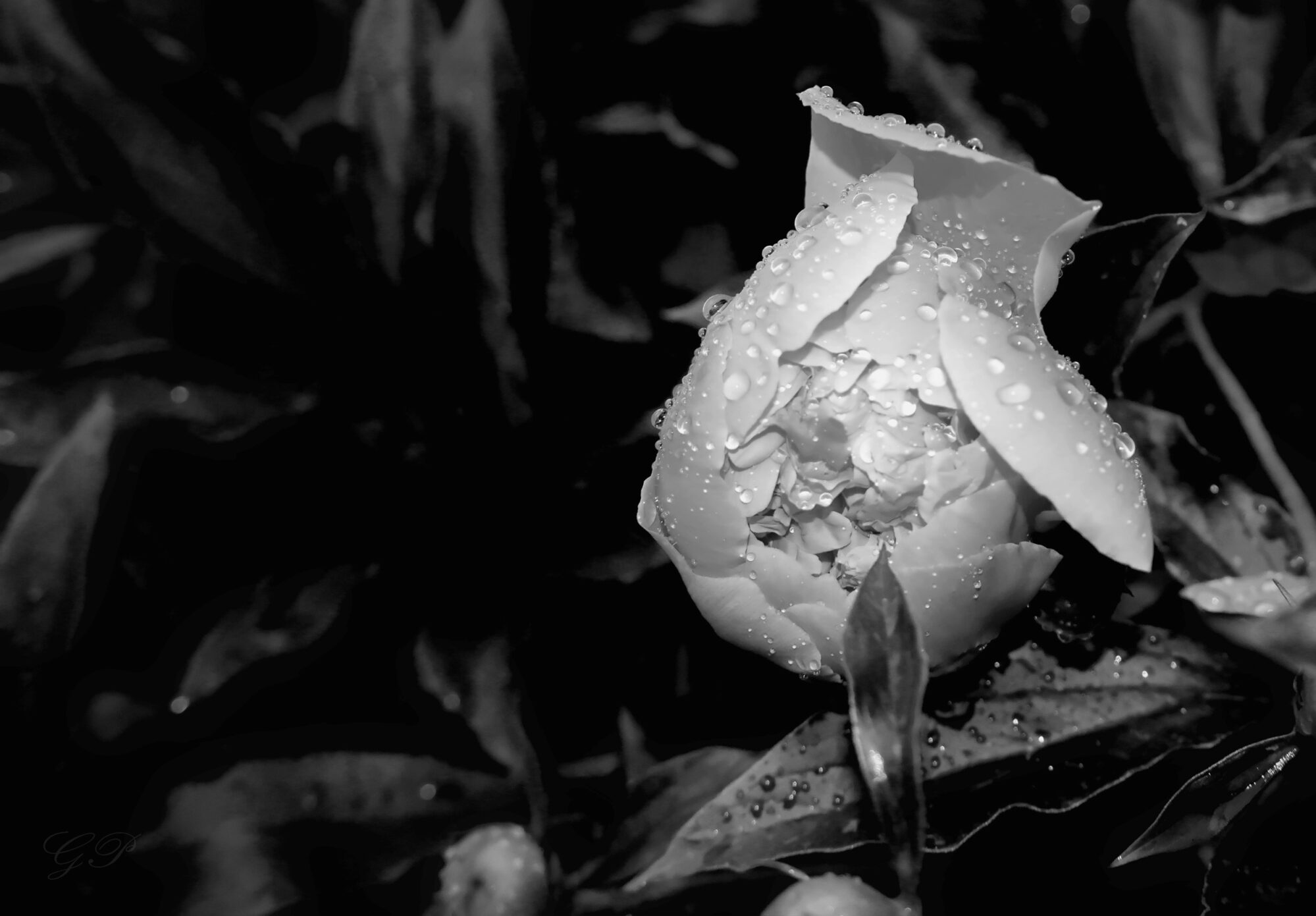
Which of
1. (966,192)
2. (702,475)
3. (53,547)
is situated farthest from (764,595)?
(53,547)

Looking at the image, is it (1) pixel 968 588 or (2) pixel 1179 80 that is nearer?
(1) pixel 968 588

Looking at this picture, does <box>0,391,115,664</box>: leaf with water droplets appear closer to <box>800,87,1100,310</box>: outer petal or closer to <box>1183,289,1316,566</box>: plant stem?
<box>800,87,1100,310</box>: outer petal

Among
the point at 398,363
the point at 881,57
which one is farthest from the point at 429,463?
the point at 881,57

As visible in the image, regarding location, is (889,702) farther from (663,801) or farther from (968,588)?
(663,801)

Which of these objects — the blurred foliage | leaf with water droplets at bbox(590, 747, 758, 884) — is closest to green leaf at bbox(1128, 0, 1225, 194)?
the blurred foliage

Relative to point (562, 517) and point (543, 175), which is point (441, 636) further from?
point (543, 175)

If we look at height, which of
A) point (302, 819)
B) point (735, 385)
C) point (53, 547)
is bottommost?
point (302, 819)

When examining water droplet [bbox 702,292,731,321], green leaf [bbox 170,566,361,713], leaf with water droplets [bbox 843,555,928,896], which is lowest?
green leaf [bbox 170,566,361,713]
